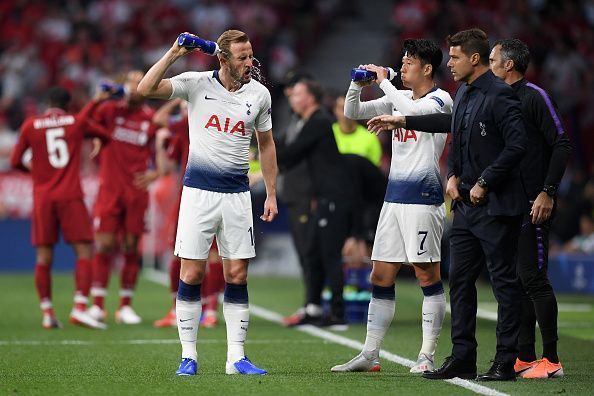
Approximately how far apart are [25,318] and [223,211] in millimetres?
5631

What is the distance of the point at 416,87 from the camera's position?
8.95 m

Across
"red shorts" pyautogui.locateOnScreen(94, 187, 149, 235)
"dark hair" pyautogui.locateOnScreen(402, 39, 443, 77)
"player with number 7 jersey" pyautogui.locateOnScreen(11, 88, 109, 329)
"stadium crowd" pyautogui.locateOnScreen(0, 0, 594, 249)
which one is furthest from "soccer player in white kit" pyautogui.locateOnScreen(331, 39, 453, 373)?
"stadium crowd" pyautogui.locateOnScreen(0, 0, 594, 249)

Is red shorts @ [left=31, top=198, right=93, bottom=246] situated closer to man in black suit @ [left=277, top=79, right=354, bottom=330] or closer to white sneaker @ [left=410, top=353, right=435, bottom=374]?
man in black suit @ [left=277, top=79, right=354, bottom=330]

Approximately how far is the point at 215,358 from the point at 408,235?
203 centimetres

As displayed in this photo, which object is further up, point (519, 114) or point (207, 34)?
point (207, 34)

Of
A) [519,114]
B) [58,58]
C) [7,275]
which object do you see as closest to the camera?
[519,114]

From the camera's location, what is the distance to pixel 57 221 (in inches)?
502

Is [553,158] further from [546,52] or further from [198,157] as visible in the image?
[546,52]

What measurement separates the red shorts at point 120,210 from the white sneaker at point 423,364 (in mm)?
5144

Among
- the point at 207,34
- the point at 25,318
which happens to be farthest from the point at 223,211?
the point at 207,34

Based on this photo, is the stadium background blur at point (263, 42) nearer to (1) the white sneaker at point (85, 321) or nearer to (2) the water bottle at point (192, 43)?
(1) the white sneaker at point (85, 321)

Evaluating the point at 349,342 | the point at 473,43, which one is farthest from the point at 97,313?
the point at 473,43

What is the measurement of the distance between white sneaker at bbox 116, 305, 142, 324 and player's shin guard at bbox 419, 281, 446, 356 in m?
4.94

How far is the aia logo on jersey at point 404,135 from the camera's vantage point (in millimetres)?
8852
